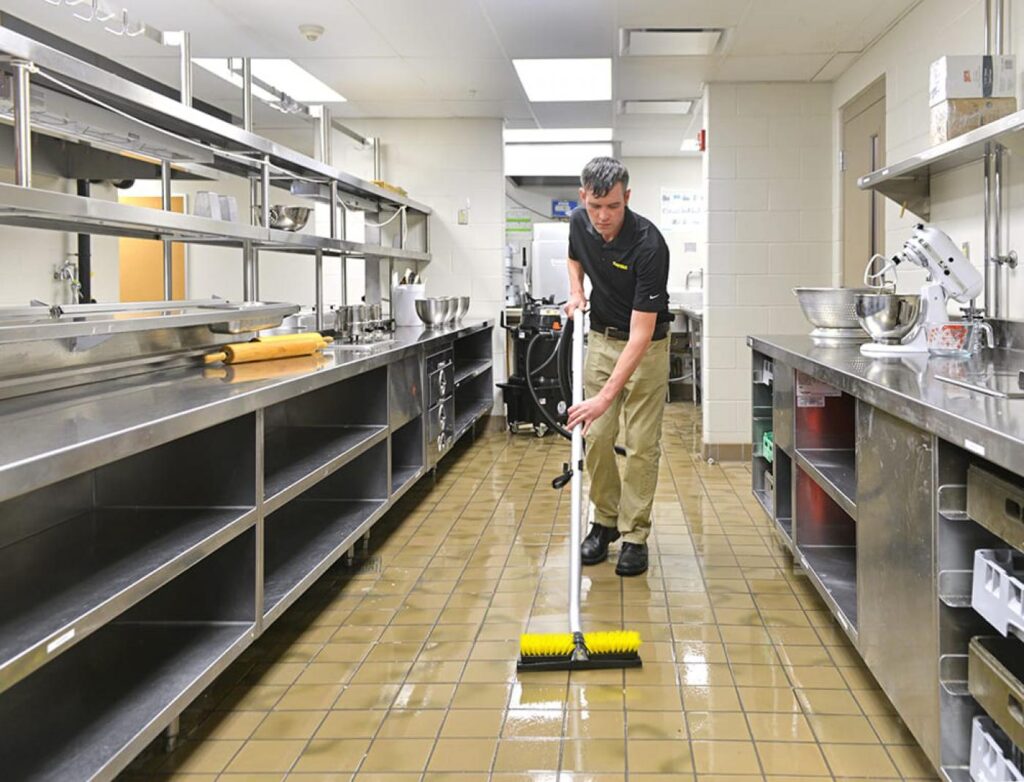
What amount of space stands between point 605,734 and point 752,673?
59 cm

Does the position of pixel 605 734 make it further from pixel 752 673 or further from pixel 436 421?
pixel 436 421

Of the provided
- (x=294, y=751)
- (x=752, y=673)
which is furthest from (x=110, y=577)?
(x=752, y=673)

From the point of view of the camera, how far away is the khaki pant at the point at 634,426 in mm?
3713

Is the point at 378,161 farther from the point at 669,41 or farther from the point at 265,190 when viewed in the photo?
the point at 265,190

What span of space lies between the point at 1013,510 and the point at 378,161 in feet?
21.6

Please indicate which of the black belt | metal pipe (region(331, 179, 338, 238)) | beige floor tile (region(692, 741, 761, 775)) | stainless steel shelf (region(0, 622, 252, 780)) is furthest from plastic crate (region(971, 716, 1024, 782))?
metal pipe (region(331, 179, 338, 238))

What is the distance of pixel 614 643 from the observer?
2.77 m

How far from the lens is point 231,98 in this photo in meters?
6.99

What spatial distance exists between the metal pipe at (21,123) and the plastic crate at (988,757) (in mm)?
2352

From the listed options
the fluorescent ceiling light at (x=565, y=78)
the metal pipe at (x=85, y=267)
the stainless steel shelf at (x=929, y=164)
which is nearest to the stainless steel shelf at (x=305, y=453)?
the stainless steel shelf at (x=929, y=164)

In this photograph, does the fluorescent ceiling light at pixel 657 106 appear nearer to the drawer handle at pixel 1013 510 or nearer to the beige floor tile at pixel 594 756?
the beige floor tile at pixel 594 756

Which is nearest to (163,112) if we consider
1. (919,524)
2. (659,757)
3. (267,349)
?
(267,349)

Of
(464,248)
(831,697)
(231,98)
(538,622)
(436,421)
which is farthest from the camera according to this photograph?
(464,248)

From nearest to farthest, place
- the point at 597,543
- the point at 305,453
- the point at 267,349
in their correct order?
the point at 267,349, the point at 305,453, the point at 597,543
